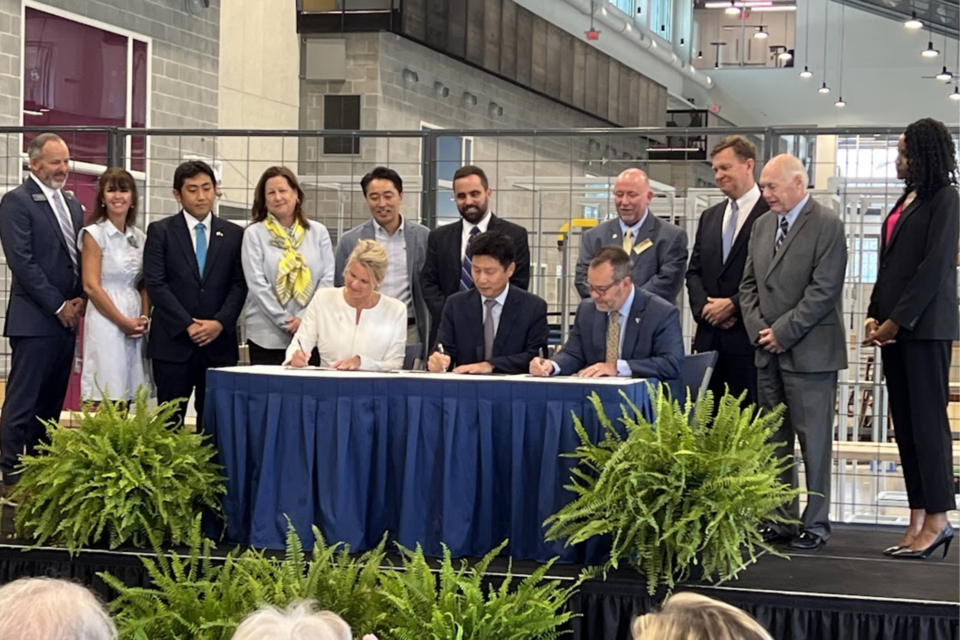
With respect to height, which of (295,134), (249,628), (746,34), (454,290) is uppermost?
(746,34)

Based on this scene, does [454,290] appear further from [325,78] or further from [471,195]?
[325,78]

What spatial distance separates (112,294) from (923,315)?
3359 mm

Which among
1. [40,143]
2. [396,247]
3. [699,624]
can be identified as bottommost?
[699,624]

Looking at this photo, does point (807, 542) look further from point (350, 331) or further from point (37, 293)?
point (37, 293)

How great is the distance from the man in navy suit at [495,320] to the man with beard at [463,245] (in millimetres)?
361

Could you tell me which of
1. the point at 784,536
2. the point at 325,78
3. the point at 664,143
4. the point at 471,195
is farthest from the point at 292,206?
the point at 664,143

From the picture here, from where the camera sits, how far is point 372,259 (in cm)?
516

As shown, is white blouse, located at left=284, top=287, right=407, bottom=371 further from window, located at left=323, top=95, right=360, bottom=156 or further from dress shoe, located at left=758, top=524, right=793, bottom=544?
window, located at left=323, top=95, right=360, bottom=156

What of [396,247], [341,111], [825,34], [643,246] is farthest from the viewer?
[825,34]

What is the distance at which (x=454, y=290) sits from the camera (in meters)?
5.75

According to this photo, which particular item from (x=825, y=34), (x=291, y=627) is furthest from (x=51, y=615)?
(x=825, y=34)

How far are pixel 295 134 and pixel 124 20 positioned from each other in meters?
4.55

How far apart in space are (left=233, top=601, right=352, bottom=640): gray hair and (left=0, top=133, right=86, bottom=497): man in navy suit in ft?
12.8

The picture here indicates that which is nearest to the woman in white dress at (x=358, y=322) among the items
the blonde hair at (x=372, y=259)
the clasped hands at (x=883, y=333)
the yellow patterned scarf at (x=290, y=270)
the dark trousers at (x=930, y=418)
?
the blonde hair at (x=372, y=259)
